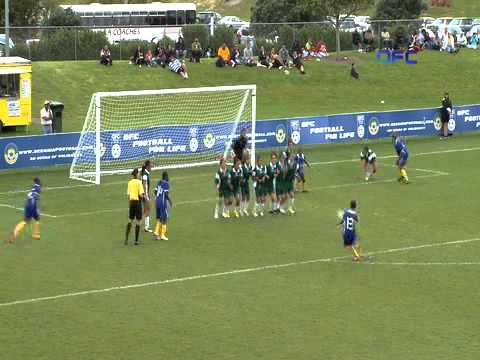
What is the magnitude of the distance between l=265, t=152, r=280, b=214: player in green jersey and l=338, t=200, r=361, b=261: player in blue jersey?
6013 millimetres

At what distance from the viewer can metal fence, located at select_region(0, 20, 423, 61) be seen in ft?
214

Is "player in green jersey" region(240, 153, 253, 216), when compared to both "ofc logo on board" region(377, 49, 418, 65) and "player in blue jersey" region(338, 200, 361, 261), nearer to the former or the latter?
"player in blue jersey" region(338, 200, 361, 261)

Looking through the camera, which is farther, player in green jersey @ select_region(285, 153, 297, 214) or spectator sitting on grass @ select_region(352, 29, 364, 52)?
spectator sitting on grass @ select_region(352, 29, 364, 52)

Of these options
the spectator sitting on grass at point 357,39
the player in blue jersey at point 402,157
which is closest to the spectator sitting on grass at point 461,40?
the spectator sitting on grass at point 357,39

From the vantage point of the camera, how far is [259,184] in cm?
3347

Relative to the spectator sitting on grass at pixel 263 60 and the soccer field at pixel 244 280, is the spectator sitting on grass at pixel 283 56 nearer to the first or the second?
the spectator sitting on grass at pixel 263 60

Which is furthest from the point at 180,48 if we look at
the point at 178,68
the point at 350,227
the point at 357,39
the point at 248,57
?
the point at 350,227

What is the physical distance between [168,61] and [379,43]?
17.0 meters

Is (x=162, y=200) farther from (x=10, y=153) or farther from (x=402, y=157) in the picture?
(x=10, y=153)

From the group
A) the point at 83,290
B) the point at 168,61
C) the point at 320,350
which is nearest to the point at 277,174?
the point at 83,290

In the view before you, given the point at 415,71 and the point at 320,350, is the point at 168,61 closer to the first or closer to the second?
the point at 415,71

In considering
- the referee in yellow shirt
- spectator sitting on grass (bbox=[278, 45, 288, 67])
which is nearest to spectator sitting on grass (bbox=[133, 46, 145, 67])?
spectator sitting on grass (bbox=[278, 45, 288, 67])

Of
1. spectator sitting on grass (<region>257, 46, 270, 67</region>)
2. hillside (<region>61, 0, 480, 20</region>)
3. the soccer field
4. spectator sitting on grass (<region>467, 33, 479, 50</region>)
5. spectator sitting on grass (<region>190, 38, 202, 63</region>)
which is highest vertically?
hillside (<region>61, 0, 480, 20</region>)

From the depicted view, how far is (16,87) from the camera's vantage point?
163 ft
